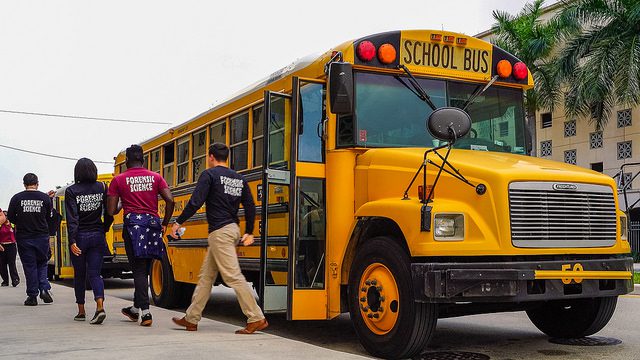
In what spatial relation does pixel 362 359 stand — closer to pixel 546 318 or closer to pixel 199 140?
pixel 546 318

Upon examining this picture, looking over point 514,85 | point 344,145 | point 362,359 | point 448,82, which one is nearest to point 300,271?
point 344,145

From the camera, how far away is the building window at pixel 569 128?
3675 cm

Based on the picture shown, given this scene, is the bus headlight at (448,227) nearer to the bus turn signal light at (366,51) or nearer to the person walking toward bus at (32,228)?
the bus turn signal light at (366,51)

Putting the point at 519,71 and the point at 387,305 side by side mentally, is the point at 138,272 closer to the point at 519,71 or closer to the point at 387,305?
the point at 387,305

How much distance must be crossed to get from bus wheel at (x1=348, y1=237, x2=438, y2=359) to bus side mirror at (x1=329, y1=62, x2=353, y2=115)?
1.14 meters

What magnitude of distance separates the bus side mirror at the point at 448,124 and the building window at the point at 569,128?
32.4 metres

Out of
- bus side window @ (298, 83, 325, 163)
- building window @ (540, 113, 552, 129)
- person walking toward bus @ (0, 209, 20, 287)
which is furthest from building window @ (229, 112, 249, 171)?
building window @ (540, 113, 552, 129)

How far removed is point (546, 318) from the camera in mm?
7367

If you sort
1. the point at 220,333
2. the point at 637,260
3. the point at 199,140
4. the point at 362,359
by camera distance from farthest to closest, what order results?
the point at 637,260
the point at 199,140
the point at 220,333
the point at 362,359

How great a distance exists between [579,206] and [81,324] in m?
4.60

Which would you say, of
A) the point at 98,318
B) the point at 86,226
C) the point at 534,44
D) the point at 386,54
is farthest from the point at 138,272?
the point at 534,44

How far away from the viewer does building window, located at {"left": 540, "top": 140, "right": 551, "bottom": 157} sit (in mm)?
38406

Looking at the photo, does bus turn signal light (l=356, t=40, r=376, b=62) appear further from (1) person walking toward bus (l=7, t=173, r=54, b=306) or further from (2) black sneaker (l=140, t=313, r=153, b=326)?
(1) person walking toward bus (l=7, t=173, r=54, b=306)

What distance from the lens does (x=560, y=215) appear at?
590cm
